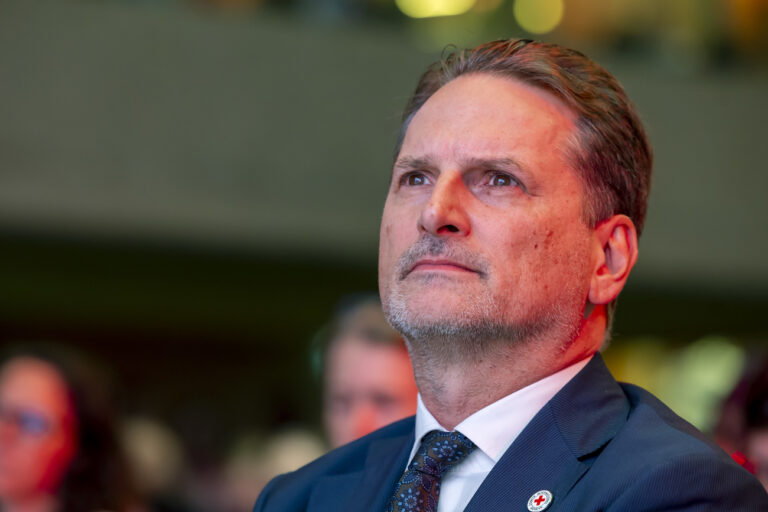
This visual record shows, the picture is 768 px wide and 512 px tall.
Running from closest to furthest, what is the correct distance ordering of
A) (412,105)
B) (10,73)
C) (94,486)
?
(412,105) → (94,486) → (10,73)

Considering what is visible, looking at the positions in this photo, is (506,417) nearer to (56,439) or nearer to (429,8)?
(56,439)

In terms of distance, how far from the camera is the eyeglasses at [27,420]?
3.34 metres

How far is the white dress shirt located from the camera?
1767 mm

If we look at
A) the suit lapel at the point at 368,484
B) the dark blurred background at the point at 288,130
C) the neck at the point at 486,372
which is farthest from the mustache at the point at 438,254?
the dark blurred background at the point at 288,130

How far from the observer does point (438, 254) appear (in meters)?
1.80

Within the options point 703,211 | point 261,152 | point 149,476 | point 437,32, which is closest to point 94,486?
point 149,476

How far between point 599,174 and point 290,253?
5909 mm

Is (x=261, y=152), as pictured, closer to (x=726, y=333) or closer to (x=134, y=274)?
(x=134, y=274)

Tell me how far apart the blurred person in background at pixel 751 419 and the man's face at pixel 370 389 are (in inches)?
39.6

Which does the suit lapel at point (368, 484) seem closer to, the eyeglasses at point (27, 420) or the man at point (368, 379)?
the man at point (368, 379)

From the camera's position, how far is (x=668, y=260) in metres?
7.84

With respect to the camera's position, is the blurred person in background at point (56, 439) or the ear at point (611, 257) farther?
the blurred person in background at point (56, 439)

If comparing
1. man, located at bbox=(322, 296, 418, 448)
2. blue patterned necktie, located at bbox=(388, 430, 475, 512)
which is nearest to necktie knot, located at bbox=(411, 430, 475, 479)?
blue patterned necktie, located at bbox=(388, 430, 475, 512)

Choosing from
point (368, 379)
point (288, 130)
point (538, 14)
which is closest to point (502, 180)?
point (368, 379)
